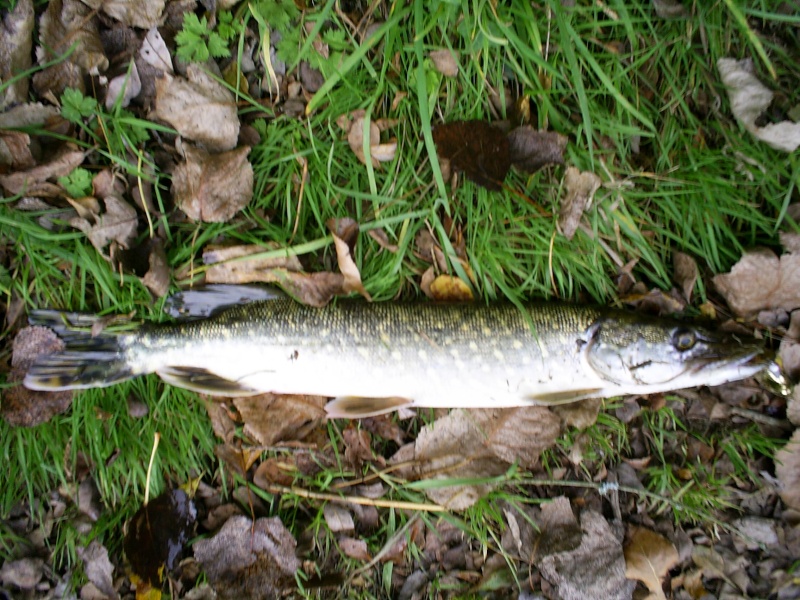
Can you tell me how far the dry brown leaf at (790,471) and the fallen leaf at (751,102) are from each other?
122cm

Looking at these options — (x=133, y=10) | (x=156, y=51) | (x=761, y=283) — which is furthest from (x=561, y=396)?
(x=133, y=10)

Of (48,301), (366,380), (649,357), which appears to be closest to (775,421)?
(649,357)

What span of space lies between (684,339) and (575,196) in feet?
2.37

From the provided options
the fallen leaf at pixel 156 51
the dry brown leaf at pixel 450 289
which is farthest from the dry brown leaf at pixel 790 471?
the fallen leaf at pixel 156 51

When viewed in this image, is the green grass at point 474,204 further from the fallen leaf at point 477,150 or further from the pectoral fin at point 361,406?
the pectoral fin at point 361,406

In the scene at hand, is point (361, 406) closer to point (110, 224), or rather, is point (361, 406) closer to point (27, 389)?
point (110, 224)

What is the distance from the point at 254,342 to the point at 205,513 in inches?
33.7

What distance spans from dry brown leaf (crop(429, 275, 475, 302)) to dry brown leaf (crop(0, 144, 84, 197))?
153 cm

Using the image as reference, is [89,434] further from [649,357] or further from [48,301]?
[649,357]

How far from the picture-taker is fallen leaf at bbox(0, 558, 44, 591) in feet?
6.51

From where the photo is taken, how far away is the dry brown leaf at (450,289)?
201 centimetres

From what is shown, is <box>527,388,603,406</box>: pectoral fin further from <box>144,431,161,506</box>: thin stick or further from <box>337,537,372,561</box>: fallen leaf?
<box>144,431,161,506</box>: thin stick

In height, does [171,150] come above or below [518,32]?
below

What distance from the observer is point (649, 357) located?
1.89 m
